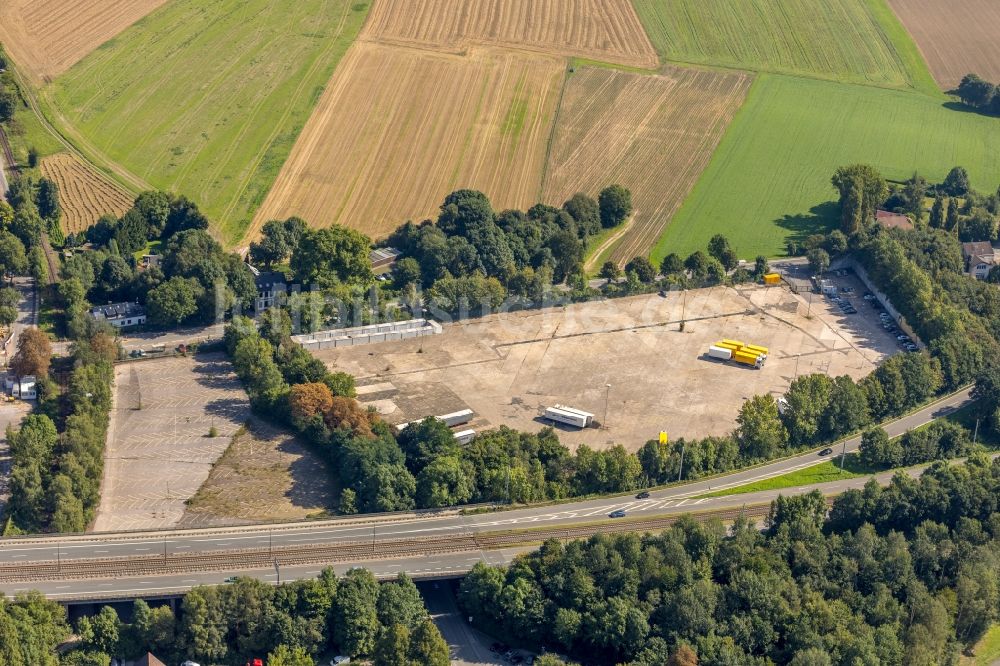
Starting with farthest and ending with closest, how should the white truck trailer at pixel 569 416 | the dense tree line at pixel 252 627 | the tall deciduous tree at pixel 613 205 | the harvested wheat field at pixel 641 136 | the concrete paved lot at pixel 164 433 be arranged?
the harvested wheat field at pixel 641 136, the tall deciduous tree at pixel 613 205, the white truck trailer at pixel 569 416, the concrete paved lot at pixel 164 433, the dense tree line at pixel 252 627

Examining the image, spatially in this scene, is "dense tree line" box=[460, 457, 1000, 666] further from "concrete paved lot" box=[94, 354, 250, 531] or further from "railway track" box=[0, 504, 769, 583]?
"concrete paved lot" box=[94, 354, 250, 531]

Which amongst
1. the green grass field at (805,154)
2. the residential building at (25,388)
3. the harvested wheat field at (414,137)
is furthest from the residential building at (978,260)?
the residential building at (25,388)

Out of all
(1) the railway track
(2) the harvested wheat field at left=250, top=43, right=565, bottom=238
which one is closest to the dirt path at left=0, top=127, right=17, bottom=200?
(2) the harvested wheat field at left=250, top=43, right=565, bottom=238

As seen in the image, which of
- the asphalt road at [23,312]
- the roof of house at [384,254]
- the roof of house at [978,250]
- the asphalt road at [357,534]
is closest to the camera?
the asphalt road at [357,534]

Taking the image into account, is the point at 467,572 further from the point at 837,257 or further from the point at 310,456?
the point at 837,257

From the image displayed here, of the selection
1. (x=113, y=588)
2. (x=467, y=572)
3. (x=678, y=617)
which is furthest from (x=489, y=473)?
(x=113, y=588)

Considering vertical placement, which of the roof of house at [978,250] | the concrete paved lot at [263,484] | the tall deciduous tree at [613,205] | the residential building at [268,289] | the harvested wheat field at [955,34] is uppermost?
the harvested wheat field at [955,34]

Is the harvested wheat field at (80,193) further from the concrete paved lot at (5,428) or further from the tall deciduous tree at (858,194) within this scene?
the tall deciduous tree at (858,194)
